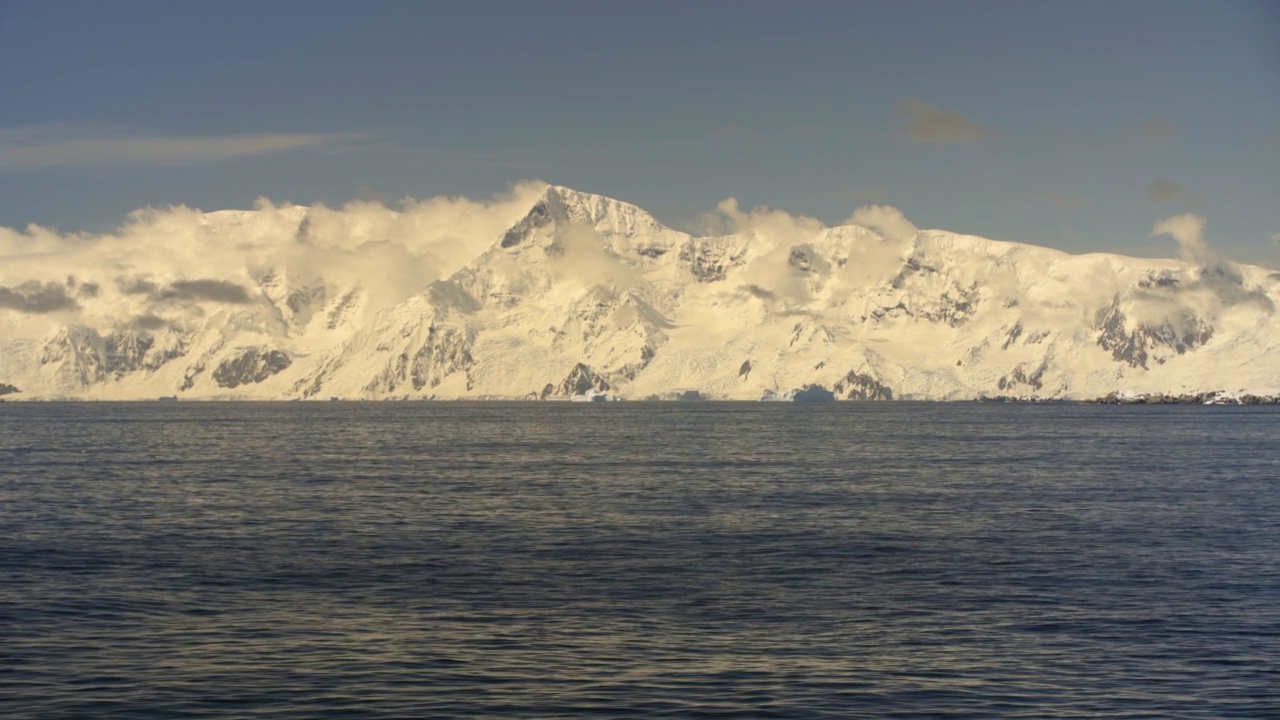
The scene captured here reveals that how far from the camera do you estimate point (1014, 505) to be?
267 feet

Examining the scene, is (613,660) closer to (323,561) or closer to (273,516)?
(323,561)

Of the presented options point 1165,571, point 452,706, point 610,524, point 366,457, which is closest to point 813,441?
point 366,457

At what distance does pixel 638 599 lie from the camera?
156 feet

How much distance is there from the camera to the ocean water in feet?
114

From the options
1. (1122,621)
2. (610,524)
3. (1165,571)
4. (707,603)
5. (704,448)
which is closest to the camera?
(1122,621)

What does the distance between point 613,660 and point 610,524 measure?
1291 inches

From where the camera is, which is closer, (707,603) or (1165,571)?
(707,603)

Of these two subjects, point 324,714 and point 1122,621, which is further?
point 1122,621

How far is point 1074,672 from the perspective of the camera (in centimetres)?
3697

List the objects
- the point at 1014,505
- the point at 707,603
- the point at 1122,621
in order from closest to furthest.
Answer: the point at 1122,621 < the point at 707,603 < the point at 1014,505

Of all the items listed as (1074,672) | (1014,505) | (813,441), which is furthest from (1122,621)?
(813,441)

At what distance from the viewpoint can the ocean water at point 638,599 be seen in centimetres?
3475

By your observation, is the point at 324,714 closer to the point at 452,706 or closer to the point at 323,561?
the point at 452,706

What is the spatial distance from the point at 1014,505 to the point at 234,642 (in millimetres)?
54447
